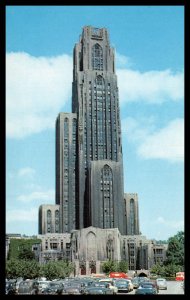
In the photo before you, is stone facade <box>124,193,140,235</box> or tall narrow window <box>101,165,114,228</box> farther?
stone facade <box>124,193,140,235</box>

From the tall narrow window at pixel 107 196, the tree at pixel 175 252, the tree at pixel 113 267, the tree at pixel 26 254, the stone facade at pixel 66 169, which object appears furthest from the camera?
the stone facade at pixel 66 169

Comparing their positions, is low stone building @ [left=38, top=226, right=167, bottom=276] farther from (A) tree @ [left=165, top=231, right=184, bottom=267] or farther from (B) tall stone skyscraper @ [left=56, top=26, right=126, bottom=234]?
(A) tree @ [left=165, top=231, right=184, bottom=267]

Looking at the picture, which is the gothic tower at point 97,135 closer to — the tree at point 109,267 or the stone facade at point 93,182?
the stone facade at point 93,182

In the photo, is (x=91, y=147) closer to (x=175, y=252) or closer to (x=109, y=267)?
(x=109, y=267)

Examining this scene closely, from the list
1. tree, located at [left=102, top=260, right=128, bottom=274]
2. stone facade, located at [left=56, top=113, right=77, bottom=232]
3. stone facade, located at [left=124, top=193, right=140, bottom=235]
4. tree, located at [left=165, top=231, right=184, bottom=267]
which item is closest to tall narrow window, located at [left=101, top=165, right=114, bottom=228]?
stone facade, located at [left=56, top=113, right=77, bottom=232]

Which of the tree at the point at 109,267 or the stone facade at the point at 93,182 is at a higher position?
the stone facade at the point at 93,182

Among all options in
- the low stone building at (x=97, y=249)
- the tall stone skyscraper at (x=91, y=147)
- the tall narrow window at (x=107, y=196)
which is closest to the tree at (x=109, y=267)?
the low stone building at (x=97, y=249)
